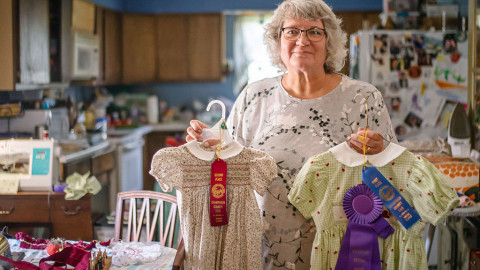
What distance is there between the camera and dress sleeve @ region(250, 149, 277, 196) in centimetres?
185

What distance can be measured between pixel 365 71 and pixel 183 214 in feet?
8.28

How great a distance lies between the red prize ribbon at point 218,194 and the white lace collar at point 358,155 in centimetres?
38

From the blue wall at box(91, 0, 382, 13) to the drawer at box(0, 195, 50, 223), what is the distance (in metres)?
3.76

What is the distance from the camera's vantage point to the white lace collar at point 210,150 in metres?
1.84

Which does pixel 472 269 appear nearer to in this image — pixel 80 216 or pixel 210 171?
pixel 210 171

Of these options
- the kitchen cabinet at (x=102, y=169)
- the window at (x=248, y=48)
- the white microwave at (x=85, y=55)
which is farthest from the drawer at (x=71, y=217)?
the window at (x=248, y=48)

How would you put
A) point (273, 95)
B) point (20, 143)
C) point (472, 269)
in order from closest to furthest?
1. point (273, 95)
2. point (472, 269)
3. point (20, 143)

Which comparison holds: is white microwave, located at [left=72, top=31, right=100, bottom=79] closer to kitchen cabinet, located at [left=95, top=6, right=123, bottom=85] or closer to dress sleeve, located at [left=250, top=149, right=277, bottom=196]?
kitchen cabinet, located at [left=95, top=6, right=123, bottom=85]

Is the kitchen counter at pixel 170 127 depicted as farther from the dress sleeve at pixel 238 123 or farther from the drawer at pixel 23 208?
the dress sleeve at pixel 238 123

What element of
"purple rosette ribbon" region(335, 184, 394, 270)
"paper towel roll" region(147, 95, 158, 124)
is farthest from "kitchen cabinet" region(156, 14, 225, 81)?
"purple rosette ribbon" region(335, 184, 394, 270)

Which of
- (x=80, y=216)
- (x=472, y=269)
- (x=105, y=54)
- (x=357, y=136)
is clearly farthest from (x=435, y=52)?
(x=105, y=54)

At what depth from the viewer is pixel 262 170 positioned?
1.85m

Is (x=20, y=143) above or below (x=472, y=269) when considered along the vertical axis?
above

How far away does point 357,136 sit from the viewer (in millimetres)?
1756
